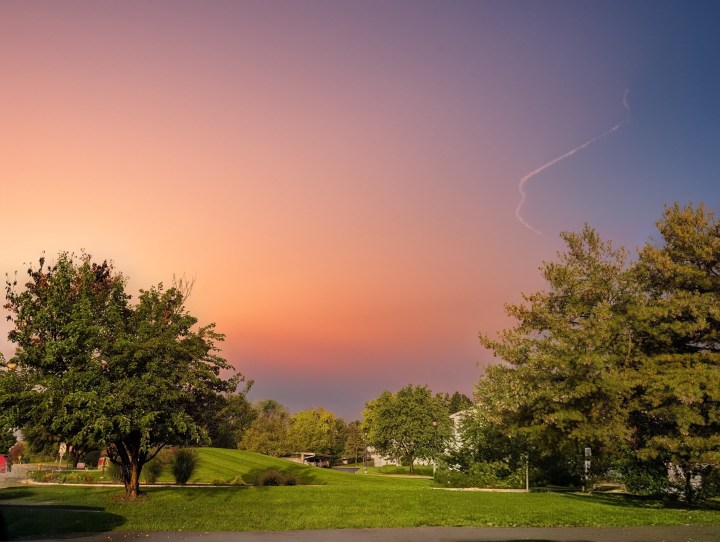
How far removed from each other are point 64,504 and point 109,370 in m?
5.47

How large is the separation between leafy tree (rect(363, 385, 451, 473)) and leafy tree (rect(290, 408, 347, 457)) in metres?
30.8

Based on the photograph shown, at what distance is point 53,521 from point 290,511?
25.2 ft

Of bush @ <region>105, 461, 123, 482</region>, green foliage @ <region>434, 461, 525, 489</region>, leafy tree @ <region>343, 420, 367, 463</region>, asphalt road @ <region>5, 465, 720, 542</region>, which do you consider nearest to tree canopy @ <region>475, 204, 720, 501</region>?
asphalt road @ <region>5, 465, 720, 542</region>

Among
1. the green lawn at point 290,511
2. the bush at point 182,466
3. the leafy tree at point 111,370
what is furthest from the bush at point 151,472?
the leafy tree at point 111,370

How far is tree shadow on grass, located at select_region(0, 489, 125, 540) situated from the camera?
50.3ft

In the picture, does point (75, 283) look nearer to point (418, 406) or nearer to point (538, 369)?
point (538, 369)

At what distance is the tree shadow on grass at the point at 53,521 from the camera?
50.3ft

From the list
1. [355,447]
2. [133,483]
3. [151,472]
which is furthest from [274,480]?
[355,447]

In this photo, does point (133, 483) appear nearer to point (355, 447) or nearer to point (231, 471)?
point (231, 471)

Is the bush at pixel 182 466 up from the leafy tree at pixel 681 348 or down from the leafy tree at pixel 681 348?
down

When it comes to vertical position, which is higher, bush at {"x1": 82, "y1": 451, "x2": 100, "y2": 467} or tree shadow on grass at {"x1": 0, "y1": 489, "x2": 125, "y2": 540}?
tree shadow on grass at {"x1": 0, "y1": 489, "x2": 125, "y2": 540}

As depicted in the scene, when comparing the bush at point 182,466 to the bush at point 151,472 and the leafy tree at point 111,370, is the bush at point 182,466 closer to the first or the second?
the bush at point 151,472

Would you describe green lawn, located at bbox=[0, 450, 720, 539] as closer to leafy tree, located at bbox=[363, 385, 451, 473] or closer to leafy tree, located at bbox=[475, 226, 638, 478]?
leafy tree, located at bbox=[475, 226, 638, 478]

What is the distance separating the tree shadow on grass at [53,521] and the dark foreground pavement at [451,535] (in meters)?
1.24
